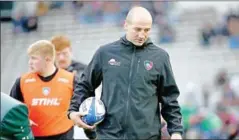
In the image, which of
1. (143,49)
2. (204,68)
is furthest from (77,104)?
(204,68)

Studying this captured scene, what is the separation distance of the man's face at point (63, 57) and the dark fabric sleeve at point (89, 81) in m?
2.31

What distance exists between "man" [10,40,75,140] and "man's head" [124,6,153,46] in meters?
1.74

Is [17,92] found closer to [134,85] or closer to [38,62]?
[38,62]

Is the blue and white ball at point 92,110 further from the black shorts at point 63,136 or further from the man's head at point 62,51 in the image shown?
the man's head at point 62,51

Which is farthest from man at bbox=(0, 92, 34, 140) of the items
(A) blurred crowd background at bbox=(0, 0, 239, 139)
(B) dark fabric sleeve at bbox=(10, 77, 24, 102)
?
(A) blurred crowd background at bbox=(0, 0, 239, 139)

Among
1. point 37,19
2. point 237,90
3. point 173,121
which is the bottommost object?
point 237,90

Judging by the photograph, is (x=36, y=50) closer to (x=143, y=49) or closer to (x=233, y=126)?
(x=143, y=49)

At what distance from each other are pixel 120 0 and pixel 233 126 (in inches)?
293

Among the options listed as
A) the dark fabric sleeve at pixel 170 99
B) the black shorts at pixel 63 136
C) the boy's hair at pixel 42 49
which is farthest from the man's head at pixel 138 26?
the black shorts at pixel 63 136

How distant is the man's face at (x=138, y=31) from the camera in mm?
5586

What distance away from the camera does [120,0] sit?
2069cm

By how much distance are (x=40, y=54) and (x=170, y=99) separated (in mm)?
1880

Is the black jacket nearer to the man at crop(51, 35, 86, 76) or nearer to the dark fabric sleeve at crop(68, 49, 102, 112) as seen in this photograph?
the dark fabric sleeve at crop(68, 49, 102, 112)

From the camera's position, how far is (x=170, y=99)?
577cm
